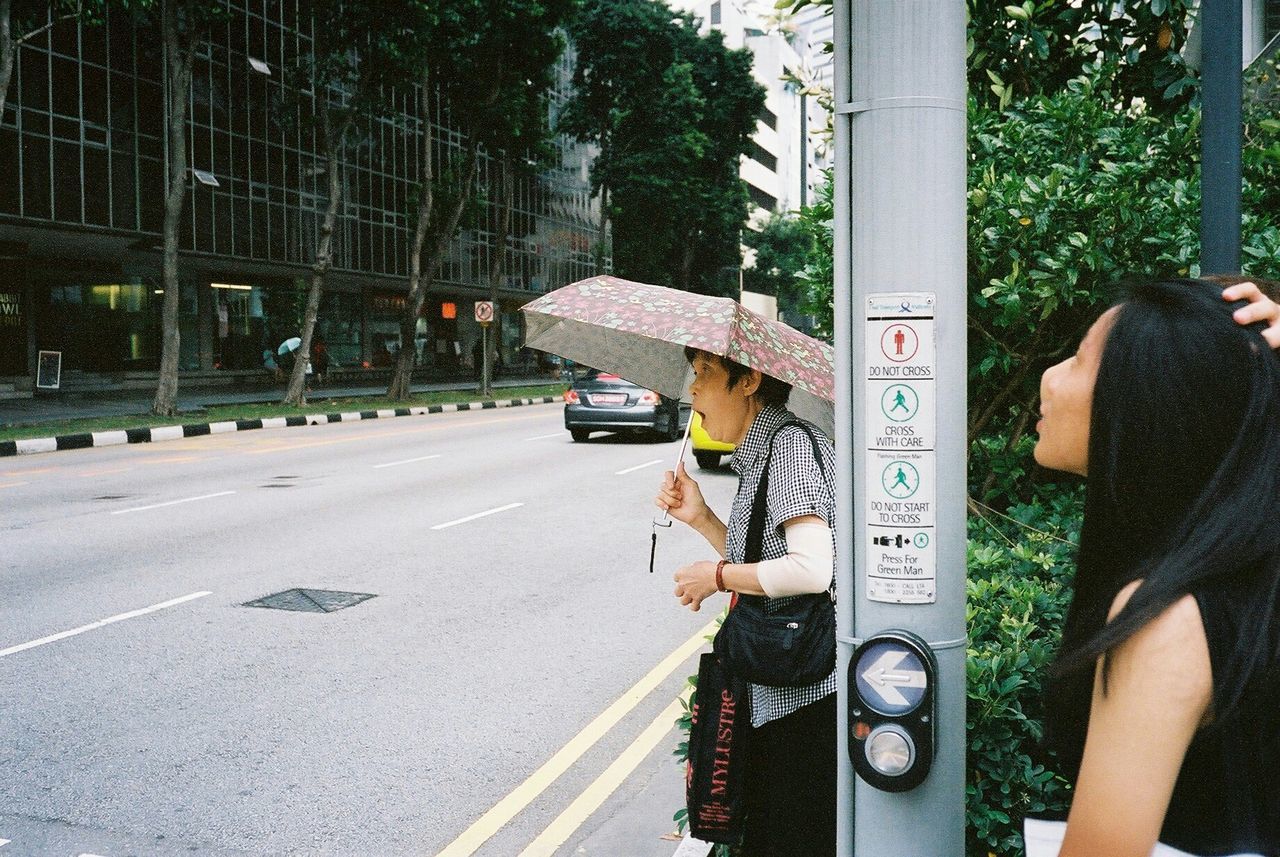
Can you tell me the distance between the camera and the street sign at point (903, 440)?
1.76m

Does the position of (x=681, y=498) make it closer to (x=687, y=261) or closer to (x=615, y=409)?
(x=615, y=409)

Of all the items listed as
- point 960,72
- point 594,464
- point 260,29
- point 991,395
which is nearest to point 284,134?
point 260,29

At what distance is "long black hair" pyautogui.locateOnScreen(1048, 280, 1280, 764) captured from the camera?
1.13 m

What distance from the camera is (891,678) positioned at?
1737 mm

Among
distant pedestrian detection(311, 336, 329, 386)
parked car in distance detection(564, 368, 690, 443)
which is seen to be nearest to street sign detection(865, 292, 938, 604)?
parked car in distance detection(564, 368, 690, 443)

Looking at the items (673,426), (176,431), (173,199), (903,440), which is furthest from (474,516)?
(173,199)

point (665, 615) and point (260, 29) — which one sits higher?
point (260, 29)

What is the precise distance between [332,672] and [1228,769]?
506cm

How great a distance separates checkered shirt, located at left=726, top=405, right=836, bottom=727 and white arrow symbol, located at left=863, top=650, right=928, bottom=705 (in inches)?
26.4

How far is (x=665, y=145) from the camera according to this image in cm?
4019

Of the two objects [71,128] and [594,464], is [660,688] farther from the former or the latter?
[71,128]

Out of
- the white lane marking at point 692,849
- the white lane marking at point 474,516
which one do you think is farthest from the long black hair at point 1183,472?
the white lane marking at point 474,516

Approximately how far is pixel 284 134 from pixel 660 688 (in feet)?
102

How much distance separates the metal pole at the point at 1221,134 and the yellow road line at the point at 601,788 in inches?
90.1
